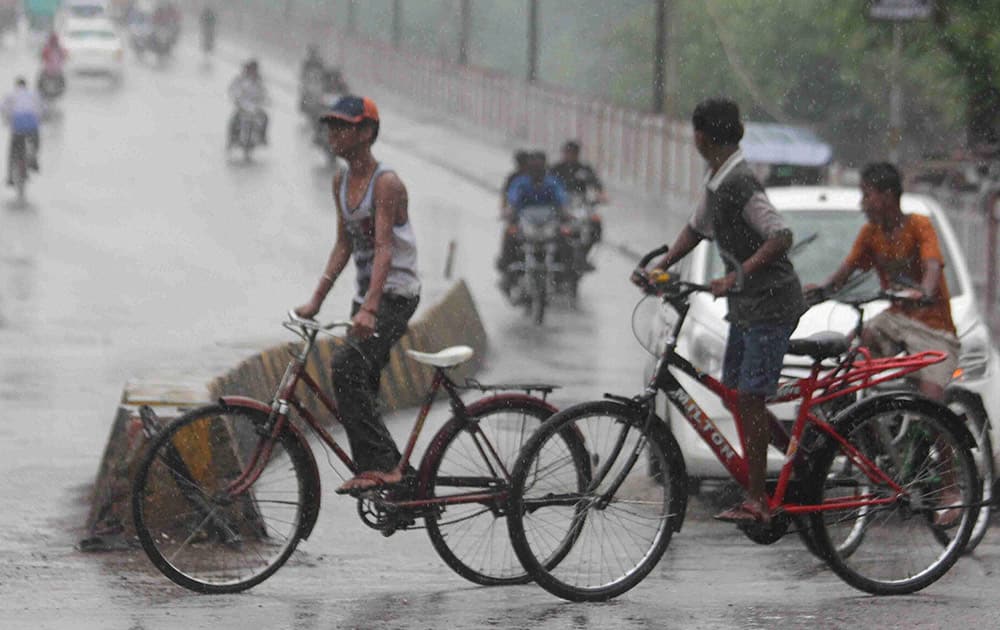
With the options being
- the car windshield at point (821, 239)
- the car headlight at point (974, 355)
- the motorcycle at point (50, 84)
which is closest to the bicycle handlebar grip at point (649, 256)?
the car headlight at point (974, 355)

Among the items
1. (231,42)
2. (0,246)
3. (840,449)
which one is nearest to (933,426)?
(840,449)

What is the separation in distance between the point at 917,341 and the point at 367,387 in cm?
240

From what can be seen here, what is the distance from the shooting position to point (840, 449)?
7320 millimetres

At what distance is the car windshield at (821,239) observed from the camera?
11.2 meters

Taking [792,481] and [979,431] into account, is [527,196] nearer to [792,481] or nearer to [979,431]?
[979,431]

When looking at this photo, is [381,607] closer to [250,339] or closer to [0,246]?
[250,339]

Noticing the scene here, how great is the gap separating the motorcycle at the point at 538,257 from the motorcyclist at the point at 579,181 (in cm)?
108

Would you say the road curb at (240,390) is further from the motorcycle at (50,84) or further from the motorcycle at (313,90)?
the motorcycle at (50,84)

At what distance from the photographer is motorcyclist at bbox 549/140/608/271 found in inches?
833

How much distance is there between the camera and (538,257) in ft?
63.6

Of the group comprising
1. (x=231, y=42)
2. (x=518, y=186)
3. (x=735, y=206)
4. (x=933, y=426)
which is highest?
(x=735, y=206)

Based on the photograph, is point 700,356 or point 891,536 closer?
point 891,536

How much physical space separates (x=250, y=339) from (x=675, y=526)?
523 cm

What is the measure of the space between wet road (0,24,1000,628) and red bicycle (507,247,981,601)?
0.52 ft
